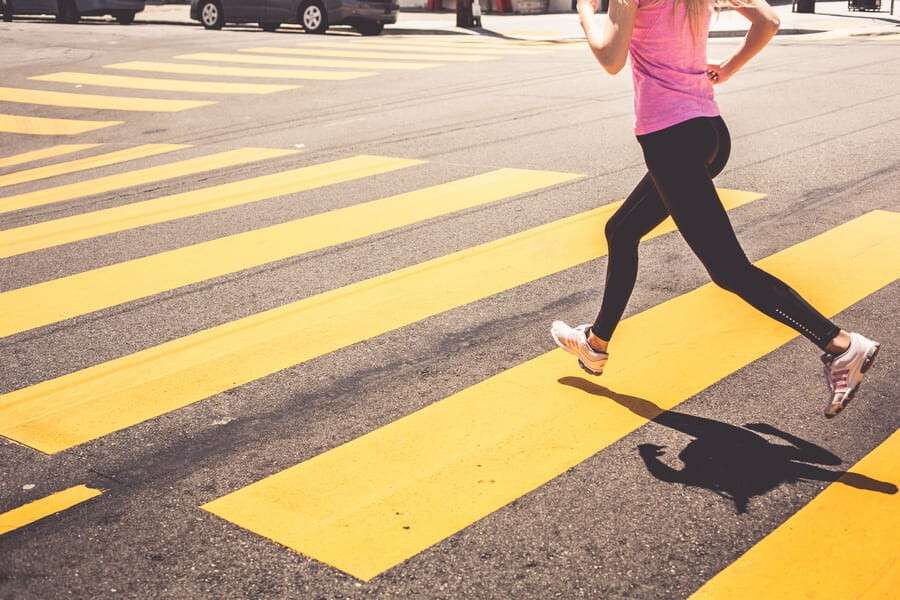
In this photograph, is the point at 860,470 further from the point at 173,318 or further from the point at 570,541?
the point at 173,318

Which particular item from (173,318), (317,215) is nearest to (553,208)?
(317,215)

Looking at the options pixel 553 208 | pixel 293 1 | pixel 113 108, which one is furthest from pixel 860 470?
pixel 293 1

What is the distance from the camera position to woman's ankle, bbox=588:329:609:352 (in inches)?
186

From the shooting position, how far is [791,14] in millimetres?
28188

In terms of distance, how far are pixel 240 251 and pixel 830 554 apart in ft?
15.0

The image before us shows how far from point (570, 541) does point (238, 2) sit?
23.2 metres

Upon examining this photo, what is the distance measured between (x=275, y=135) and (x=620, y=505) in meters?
8.60

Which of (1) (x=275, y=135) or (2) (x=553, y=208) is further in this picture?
(1) (x=275, y=135)

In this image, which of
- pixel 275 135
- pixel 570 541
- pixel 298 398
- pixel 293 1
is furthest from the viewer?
pixel 293 1

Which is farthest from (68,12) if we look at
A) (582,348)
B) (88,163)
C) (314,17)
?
(582,348)

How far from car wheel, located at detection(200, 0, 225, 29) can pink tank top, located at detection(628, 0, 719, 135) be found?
75.1 feet

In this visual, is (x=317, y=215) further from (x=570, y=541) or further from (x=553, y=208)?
(x=570, y=541)

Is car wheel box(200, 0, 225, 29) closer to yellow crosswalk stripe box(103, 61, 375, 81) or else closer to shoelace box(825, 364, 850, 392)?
yellow crosswalk stripe box(103, 61, 375, 81)

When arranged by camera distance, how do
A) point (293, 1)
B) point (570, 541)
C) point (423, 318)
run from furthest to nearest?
point (293, 1), point (423, 318), point (570, 541)
